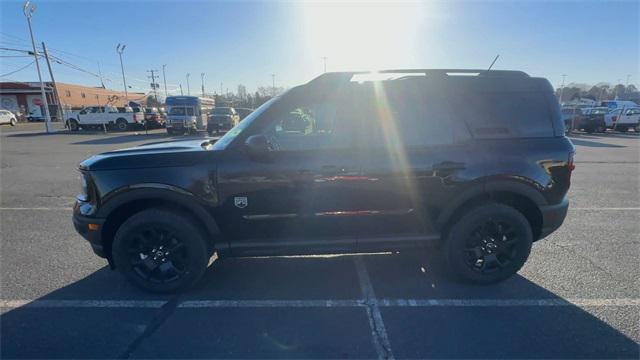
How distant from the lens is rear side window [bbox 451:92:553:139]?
323 centimetres

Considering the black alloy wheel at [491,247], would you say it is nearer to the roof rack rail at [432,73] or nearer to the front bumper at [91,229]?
the roof rack rail at [432,73]

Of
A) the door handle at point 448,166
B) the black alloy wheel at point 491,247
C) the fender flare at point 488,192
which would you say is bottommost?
the black alloy wheel at point 491,247

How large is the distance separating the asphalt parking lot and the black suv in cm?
36

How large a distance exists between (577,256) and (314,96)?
362 cm

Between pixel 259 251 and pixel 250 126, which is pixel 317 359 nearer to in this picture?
pixel 259 251

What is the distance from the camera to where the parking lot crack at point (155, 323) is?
2.48 metres

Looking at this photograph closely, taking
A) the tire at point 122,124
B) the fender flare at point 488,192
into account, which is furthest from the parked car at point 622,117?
the tire at point 122,124

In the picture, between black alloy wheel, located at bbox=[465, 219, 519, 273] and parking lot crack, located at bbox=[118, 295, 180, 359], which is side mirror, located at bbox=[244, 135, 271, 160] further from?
black alloy wheel, located at bbox=[465, 219, 519, 273]

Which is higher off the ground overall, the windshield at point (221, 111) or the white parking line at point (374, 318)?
the windshield at point (221, 111)

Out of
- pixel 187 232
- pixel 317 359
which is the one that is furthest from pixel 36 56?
pixel 317 359

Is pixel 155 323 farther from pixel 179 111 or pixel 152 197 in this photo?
pixel 179 111

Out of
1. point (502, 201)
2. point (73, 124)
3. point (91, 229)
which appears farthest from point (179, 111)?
point (502, 201)

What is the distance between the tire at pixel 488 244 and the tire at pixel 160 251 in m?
2.45

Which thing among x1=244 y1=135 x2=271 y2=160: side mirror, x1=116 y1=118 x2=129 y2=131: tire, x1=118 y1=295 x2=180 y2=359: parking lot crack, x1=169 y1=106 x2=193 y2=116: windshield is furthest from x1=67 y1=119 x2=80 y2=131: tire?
x1=244 y1=135 x2=271 y2=160: side mirror
